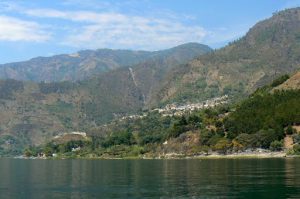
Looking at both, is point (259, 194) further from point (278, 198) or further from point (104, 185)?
point (104, 185)

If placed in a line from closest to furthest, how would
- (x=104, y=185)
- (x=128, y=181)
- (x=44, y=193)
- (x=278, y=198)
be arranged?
(x=278, y=198) → (x=44, y=193) → (x=104, y=185) → (x=128, y=181)

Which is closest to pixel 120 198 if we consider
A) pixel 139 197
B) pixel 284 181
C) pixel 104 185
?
pixel 139 197

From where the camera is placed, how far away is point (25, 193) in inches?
3851

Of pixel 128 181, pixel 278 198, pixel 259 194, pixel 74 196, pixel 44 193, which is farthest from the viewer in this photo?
pixel 128 181

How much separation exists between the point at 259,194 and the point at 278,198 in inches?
238

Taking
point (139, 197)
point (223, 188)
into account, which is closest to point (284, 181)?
point (223, 188)

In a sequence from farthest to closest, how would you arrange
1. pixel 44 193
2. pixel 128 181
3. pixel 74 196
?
pixel 128 181 < pixel 44 193 < pixel 74 196

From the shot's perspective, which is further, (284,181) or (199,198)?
(284,181)

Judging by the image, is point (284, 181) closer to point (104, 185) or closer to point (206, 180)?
point (206, 180)

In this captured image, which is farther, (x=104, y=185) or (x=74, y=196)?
(x=104, y=185)

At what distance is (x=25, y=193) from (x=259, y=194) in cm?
4304

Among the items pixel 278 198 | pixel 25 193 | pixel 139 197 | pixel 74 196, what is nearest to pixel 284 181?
pixel 278 198

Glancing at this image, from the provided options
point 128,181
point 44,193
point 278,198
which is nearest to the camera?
point 278,198

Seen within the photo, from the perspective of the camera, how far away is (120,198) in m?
83.9
